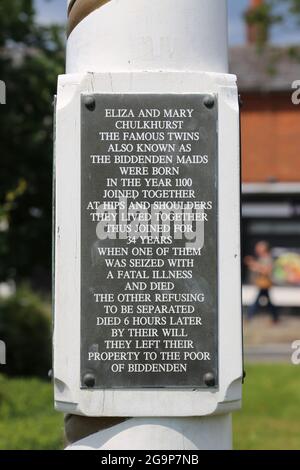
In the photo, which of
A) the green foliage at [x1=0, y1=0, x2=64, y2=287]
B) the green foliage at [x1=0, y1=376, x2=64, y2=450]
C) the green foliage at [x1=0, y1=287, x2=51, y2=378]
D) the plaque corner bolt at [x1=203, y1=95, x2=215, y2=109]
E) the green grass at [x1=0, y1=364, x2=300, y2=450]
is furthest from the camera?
the green foliage at [x1=0, y1=0, x2=64, y2=287]

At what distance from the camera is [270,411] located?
10.8 metres

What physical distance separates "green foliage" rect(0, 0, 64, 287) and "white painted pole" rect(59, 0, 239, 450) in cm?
949

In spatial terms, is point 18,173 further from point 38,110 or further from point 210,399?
point 210,399

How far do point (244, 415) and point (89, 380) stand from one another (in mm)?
6462

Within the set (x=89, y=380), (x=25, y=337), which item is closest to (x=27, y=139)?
(x=25, y=337)

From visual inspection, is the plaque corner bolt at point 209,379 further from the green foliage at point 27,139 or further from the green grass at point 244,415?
the green foliage at point 27,139

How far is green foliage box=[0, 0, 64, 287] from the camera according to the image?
14.2 m

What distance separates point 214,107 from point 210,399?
1.30 metres

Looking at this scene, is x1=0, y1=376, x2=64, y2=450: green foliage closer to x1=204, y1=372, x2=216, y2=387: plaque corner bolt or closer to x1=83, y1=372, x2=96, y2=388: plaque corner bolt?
x1=83, y1=372, x2=96, y2=388: plaque corner bolt

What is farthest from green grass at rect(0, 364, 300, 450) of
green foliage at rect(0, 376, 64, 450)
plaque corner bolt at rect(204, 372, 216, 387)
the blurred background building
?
the blurred background building

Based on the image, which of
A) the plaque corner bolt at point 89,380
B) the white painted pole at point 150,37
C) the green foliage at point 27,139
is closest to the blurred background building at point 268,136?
the green foliage at point 27,139

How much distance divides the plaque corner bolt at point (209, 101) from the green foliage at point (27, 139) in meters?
9.66

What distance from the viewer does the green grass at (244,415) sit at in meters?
8.35
